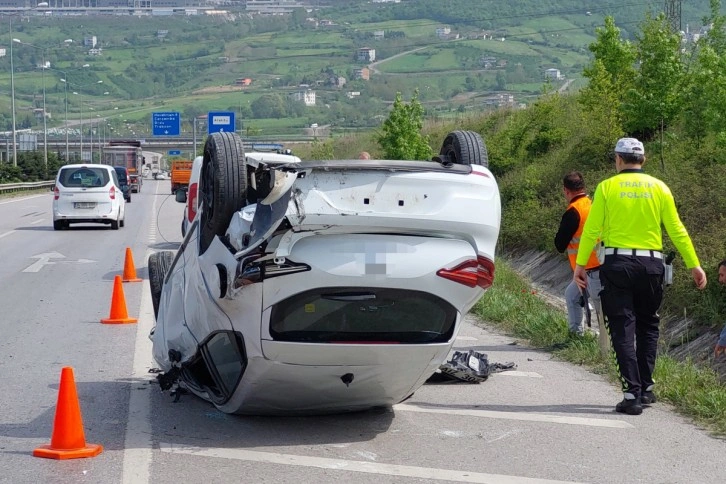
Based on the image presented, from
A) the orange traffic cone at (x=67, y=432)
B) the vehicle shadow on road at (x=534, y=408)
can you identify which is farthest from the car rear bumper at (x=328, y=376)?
the orange traffic cone at (x=67, y=432)

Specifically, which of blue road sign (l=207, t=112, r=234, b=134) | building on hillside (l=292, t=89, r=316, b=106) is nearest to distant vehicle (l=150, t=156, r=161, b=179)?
building on hillside (l=292, t=89, r=316, b=106)

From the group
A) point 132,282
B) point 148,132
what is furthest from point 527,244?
point 148,132

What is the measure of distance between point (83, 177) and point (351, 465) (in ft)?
80.3

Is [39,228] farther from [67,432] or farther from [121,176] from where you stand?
[67,432]

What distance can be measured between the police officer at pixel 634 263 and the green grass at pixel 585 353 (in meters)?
0.40

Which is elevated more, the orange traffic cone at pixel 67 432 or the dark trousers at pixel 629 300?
the dark trousers at pixel 629 300

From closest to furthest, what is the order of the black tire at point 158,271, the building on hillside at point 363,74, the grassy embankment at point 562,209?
the grassy embankment at point 562,209 < the black tire at point 158,271 < the building on hillside at point 363,74

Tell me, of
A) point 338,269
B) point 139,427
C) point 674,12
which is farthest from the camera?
point 674,12

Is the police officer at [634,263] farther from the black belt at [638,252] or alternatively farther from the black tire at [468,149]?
the black tire at [468,149]

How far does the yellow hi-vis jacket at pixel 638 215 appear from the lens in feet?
28.3

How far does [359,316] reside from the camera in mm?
7164

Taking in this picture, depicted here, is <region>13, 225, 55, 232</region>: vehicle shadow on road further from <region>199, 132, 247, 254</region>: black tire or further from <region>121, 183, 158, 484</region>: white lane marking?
<region>199, 132, 247, 254</region>: black tire

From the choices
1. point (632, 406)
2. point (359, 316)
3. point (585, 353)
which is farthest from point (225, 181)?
point (585, 353)

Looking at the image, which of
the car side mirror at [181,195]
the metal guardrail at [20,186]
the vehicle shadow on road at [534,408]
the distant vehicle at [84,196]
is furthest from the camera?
the metal guardrail at [20,186]
